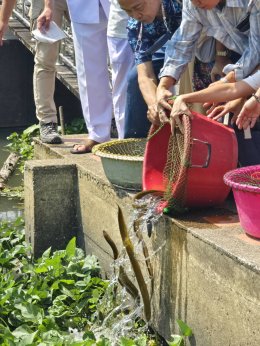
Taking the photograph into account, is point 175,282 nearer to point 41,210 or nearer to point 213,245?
point 213,245

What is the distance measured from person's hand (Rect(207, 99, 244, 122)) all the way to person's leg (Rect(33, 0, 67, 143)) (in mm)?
2630

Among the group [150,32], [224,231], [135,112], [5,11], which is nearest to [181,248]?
[224,231]

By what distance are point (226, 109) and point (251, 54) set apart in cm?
31

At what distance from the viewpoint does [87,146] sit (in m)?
6.39

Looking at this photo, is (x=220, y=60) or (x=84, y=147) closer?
(x=220, y=60)

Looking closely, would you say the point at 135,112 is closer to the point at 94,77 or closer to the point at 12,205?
the point at 94,77

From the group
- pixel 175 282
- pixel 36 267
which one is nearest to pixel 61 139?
pixel 36 267

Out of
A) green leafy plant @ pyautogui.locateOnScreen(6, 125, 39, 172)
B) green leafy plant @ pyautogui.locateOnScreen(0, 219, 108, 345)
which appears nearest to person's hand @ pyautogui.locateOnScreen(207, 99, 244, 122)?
green leafy plant @ pyautogui.locateOnScreen(0, 219, 108, 345)

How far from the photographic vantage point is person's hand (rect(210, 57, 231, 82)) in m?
4.56

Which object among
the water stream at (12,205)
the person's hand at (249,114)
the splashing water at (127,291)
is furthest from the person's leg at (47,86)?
the person's hand at (249,114)

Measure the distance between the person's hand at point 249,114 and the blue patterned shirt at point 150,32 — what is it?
1.14 metres

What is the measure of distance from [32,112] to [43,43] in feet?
18.7

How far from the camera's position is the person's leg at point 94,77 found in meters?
6.22

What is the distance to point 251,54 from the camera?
4.23 metres
